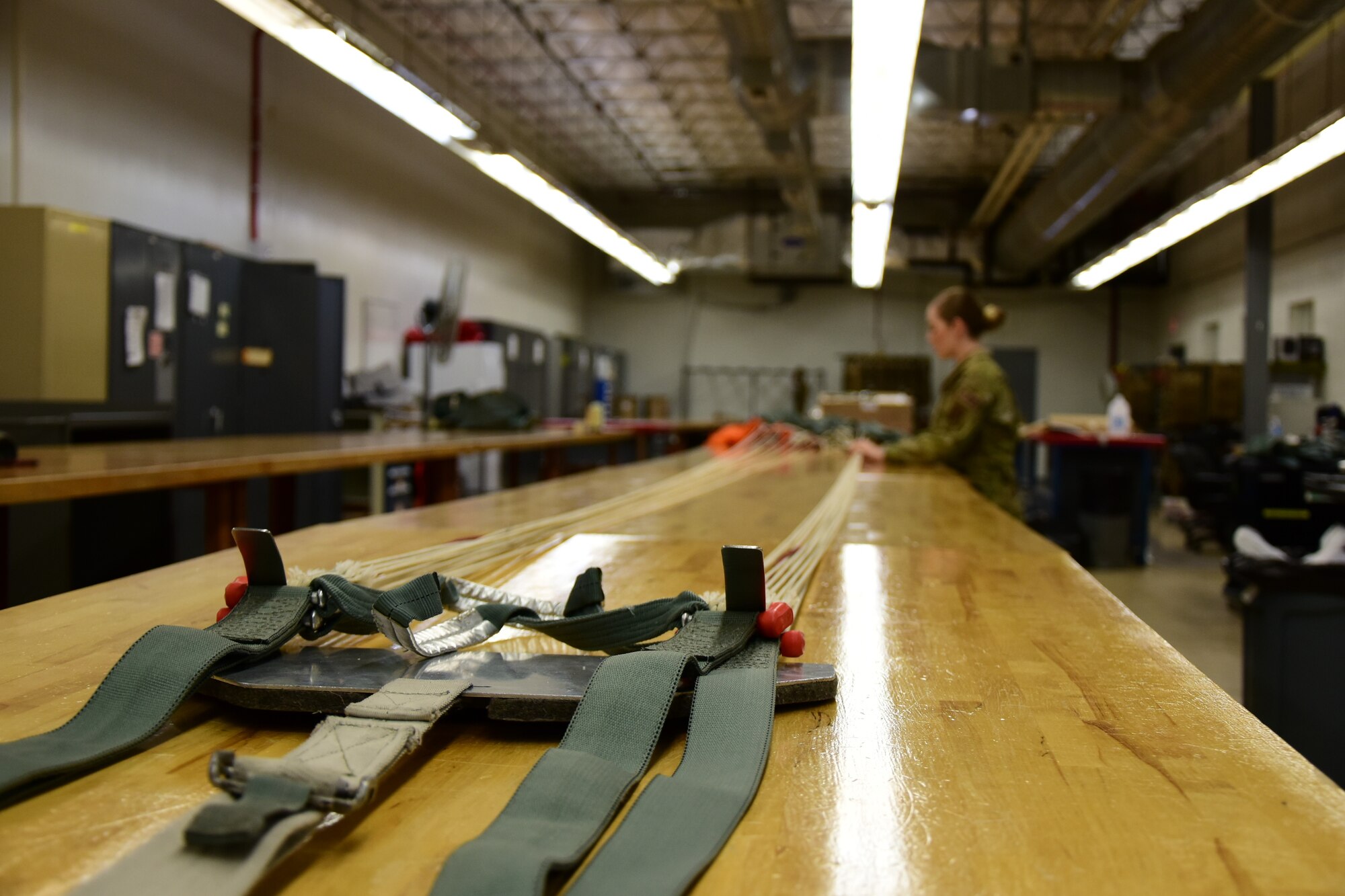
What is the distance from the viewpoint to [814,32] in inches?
314

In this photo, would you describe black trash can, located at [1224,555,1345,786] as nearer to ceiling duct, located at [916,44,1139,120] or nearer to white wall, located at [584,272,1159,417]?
ceiling duct, located at [916,44,1139,120]

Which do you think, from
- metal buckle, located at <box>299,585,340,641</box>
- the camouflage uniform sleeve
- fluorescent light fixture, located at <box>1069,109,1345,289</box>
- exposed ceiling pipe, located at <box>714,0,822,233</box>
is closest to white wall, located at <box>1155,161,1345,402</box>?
fluorescent light fixture, located at <box>1069,109,1345,289</box>

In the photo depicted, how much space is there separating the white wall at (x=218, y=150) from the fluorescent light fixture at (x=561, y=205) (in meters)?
1.34

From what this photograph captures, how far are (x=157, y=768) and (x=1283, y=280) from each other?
10.9m

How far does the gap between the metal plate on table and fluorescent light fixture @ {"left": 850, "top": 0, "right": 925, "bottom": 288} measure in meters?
2.90

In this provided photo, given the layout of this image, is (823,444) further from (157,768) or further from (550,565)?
(157,768)

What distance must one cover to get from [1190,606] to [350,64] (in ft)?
16.5

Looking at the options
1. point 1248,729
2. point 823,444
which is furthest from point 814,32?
point 1248,729

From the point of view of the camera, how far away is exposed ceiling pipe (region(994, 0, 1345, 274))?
4.63m

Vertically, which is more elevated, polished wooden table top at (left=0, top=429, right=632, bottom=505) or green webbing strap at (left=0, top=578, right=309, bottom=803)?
polished wooden table top at (left=0, top=429, right=632, bottom=505)

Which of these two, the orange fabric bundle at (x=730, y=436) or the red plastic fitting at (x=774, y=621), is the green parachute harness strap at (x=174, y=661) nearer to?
the red plastic fitting at (x=774, y=621)

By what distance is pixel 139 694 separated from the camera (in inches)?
23.5

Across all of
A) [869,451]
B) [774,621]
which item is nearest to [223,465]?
[774,621]

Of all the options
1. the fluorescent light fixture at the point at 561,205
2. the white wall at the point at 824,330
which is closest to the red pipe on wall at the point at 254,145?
the fluorescent light fixture at the point at 561,205
